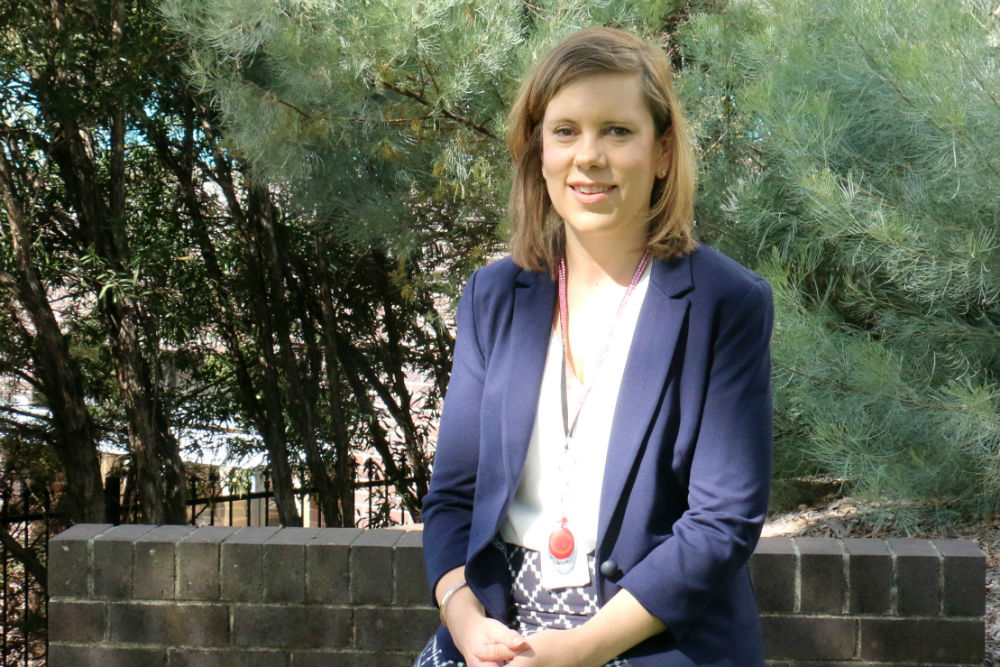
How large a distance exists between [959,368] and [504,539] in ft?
7.74

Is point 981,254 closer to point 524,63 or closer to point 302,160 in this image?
point 524,63

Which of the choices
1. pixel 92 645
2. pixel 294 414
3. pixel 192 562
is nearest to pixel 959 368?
pixel 192 562

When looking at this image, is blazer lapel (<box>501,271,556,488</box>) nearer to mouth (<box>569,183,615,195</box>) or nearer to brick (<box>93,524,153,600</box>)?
mouth (<box>569,183,615,195</box>)

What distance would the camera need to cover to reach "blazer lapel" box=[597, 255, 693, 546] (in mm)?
1396

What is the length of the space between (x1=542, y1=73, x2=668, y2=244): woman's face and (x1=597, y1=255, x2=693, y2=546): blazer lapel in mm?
122

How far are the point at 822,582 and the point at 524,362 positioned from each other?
1.27 metres

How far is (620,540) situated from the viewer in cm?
139

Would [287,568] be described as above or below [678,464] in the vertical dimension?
below

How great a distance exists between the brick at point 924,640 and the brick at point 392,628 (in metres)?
1.03

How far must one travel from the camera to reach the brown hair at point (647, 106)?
4.82ft

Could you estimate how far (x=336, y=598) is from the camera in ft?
8.41

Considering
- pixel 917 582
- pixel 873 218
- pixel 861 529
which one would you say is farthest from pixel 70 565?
pixel 861 529

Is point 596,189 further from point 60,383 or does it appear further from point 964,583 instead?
point 60,383

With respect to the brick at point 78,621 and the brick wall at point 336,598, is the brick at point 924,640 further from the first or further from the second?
the brick at point 78,621
